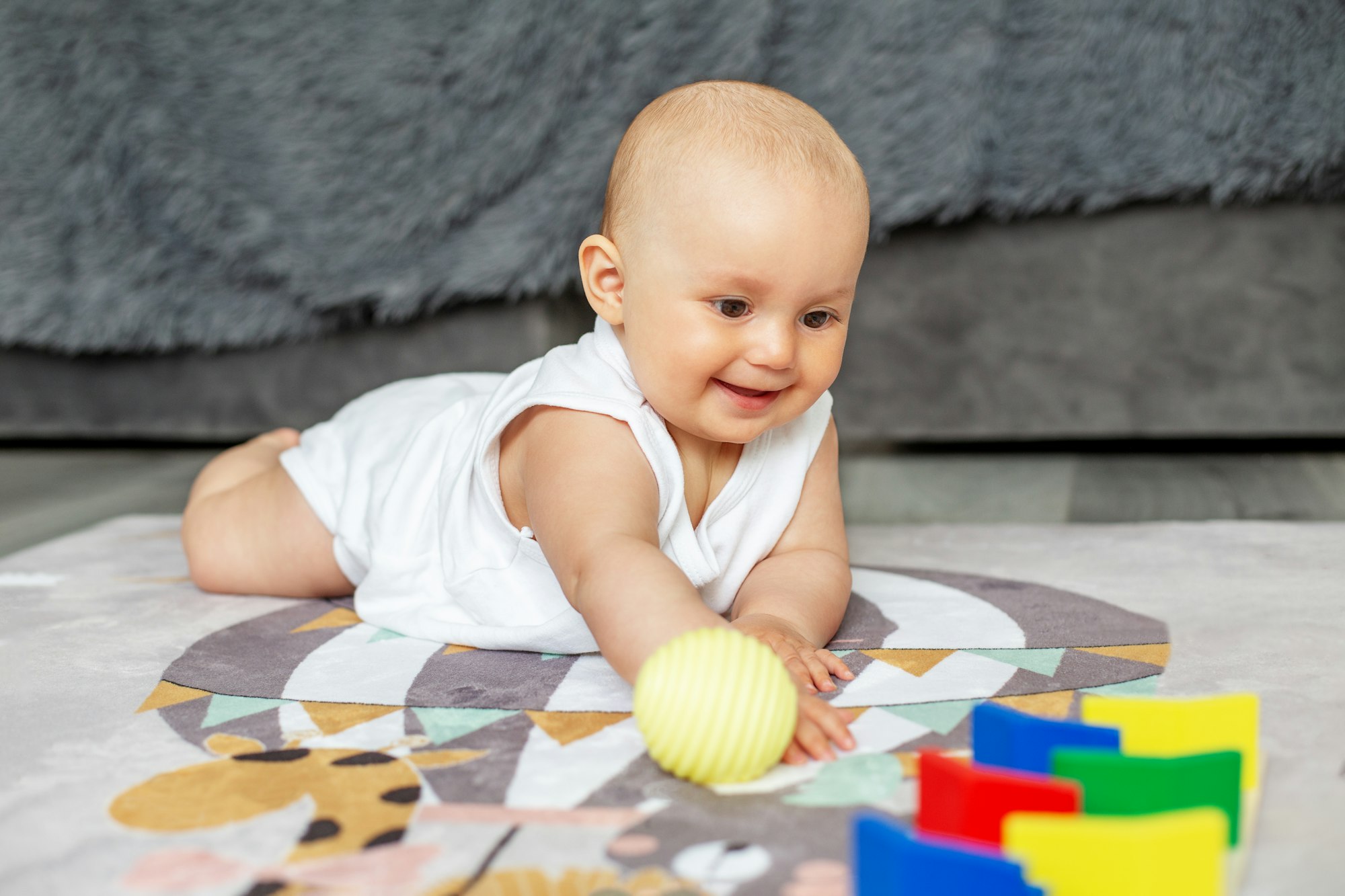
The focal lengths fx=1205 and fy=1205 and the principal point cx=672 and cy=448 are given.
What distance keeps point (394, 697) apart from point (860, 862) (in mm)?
368

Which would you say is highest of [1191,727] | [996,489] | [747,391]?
[747,391]

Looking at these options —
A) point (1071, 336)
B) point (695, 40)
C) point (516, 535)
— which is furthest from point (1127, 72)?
point (516, 535)

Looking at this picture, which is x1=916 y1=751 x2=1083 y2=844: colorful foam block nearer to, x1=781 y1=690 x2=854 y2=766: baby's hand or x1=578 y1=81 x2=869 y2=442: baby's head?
x1=781 y1=690 x2=854 y2=766: baby's hand

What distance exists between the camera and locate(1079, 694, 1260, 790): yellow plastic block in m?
0.56

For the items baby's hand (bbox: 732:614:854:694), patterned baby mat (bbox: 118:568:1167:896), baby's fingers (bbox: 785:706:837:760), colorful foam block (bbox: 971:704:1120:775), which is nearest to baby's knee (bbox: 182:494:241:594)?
patterned baby mat (bbox: 118:568:1167:896)

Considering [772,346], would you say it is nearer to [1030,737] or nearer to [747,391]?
[747,391]

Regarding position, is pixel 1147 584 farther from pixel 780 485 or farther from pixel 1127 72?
pixel 1127 72

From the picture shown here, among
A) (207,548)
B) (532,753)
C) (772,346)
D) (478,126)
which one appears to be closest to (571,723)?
(532,753)

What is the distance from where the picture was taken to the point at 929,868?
428mm

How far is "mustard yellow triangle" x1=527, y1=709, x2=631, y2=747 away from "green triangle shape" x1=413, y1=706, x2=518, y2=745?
20 millimetres

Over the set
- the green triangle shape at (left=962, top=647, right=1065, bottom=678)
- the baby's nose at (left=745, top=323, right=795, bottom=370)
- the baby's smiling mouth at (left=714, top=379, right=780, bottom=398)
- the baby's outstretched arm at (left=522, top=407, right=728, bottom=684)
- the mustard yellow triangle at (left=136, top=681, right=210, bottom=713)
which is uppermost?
the baby's nose at (left=745, top=323, right=795, bottom=370)

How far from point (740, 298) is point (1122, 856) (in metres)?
0.41

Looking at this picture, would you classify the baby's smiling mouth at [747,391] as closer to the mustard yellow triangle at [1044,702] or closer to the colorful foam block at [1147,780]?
the mustard yellow triangle at [1044,702]

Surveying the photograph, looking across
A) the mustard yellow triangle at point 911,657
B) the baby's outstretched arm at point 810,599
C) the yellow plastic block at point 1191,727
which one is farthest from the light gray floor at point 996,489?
the yellow plastic block at point 1191,727
